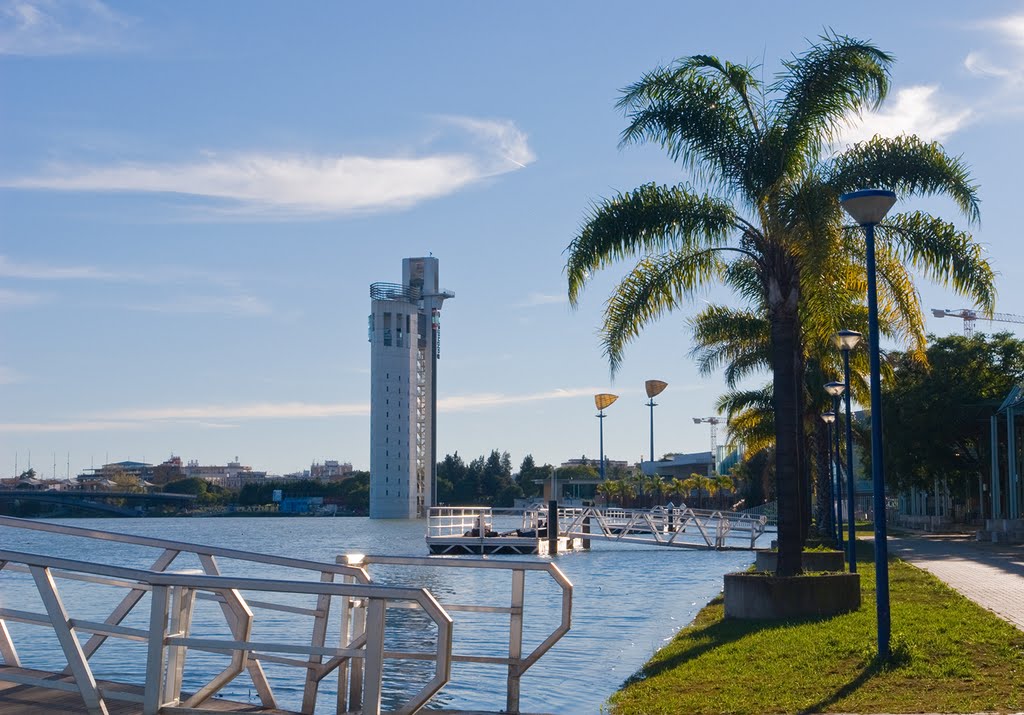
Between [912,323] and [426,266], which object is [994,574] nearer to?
[912,323]

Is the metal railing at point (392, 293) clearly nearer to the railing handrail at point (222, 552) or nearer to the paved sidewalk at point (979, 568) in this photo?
the paved sidewalk at point (979, 568)

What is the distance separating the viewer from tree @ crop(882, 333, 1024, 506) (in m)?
49.0

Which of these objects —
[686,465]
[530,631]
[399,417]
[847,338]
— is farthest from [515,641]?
[686,465]

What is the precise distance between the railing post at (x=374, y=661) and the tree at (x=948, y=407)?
43.5m

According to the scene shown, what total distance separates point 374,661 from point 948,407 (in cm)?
4617

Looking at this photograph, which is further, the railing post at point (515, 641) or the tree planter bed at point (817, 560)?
the tree planter bed at point (817, 560)

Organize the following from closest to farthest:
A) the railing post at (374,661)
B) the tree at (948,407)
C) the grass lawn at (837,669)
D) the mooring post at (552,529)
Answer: the railing post at (374,661), the grass lawn at (837,669), the tree at (948,407), the mooring post at (552,529)

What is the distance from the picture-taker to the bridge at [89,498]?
113062 mm

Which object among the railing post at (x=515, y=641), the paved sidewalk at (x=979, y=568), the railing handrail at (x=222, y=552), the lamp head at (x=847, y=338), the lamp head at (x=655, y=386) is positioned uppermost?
the lamp head at (x=655, y=386)

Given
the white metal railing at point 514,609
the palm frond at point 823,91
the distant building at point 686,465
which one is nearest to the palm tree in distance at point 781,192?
the palm frond at point 823,91

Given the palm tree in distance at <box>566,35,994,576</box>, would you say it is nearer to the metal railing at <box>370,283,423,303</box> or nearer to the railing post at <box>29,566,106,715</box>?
the railing post at <box>29,566,106,715</box>

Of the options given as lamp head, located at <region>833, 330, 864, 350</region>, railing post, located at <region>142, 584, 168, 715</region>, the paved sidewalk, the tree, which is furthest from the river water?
the tree

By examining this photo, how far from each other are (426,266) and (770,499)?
87686 mm

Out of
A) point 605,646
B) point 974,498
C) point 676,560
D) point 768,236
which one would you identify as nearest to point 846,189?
point 768,236
